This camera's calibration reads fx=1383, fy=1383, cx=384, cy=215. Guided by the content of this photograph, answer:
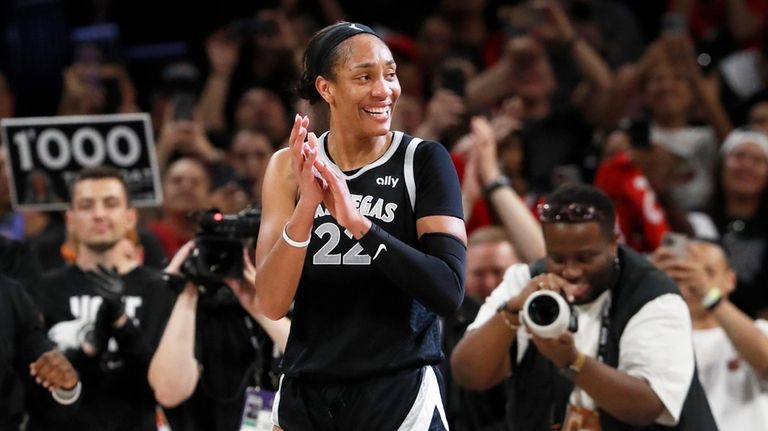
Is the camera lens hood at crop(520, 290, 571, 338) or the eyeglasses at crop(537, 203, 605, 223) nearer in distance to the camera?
the camera lens hood at crop(520, 290, 571, 338)

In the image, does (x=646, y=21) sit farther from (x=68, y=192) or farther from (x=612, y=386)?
(x=612, y=386)

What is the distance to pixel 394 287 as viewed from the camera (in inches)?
146

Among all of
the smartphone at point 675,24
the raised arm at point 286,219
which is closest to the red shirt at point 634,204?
the smartphone at point 675,24

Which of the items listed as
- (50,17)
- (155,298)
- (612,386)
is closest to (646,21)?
(50,17)

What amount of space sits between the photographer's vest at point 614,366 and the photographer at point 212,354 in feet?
2.99

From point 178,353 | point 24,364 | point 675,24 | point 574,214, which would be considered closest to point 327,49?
point 574,214

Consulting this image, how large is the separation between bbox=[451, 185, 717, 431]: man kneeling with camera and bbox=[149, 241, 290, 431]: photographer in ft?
2.60

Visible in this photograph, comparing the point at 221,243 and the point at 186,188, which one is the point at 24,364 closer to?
the point at 221,243

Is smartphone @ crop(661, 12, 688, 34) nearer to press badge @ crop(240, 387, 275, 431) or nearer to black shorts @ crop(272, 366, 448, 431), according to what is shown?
press badge @ crop(240, 387, 275, 431)

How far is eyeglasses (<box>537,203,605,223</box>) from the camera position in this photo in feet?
16.1

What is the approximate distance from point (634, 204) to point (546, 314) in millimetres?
2725

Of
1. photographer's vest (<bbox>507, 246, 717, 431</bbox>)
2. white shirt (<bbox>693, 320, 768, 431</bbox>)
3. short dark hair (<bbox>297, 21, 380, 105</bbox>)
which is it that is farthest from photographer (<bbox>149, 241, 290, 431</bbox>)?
white shirt (<bbox>693, 320, 768, 431</bbox>)

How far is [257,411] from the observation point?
5.15 meters

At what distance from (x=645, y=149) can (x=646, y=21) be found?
307 cm
